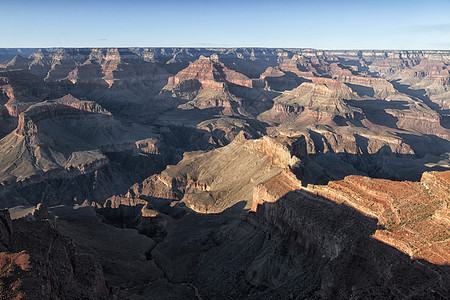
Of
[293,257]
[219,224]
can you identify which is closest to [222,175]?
[219,224]

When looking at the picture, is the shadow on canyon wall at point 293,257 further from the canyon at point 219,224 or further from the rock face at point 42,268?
the rock face at point 42,268

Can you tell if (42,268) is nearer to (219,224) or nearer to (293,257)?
(293,257)

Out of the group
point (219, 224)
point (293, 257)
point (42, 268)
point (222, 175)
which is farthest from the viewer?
point (222, 175)

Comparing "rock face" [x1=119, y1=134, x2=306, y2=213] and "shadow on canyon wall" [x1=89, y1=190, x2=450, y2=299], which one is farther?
"rock face" [x1=119, y1=134, x2=306, y2=213]

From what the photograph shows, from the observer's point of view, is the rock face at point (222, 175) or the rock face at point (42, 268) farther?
the rock face at point (222, 175)

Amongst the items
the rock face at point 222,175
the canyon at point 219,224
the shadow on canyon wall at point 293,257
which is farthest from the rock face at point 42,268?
the rock face at point 222,175

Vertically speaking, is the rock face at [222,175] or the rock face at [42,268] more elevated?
the rock face at [42,268]

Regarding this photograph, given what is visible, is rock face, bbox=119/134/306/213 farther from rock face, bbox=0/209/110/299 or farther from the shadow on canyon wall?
rock face, bbox=0/209/110/299

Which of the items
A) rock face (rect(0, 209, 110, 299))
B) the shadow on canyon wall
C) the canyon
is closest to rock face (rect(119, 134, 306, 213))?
the canyon

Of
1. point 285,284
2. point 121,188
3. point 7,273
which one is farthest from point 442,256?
point 121,188

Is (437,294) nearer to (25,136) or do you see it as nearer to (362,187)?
(362,187)

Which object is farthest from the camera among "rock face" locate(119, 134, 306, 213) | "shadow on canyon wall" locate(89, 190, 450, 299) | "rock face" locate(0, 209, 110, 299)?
"rock face" locate(119, 134, 306, 213)
